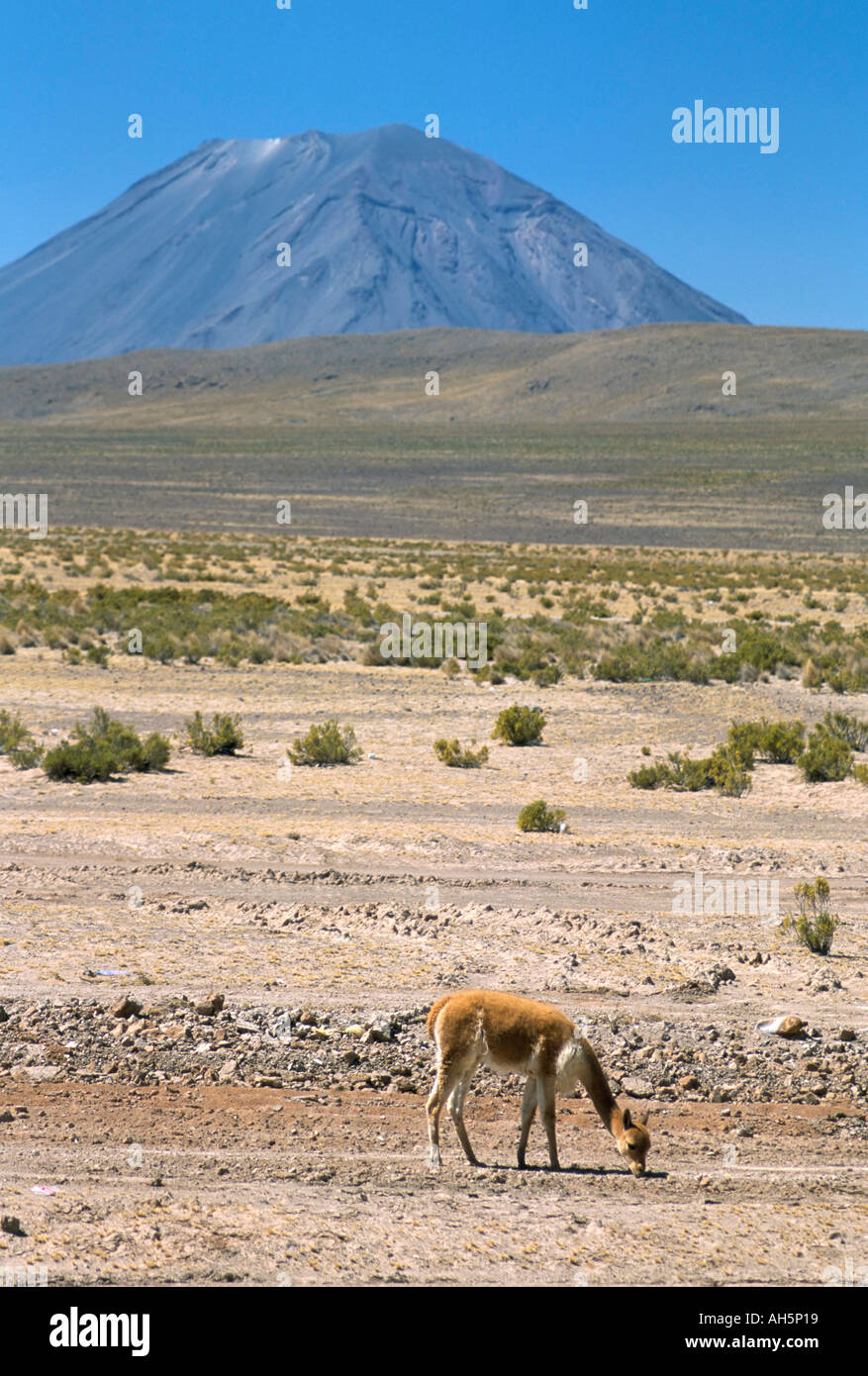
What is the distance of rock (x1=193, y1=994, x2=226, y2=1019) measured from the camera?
7125mm

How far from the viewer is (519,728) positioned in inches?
629

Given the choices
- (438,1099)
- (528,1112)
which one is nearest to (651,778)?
(528,1112)

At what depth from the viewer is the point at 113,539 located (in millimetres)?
52156

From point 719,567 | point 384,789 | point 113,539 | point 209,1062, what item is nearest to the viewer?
point 209,1062

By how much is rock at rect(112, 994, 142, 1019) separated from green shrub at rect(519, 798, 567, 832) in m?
5.24

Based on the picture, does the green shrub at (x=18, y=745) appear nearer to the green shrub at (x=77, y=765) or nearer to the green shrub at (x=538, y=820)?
the green shrub at (x=77, y=765)

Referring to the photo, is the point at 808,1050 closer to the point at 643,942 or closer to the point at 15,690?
the point at 643,942

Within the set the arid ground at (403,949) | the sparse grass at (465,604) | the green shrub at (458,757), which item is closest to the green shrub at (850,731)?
the arid ground at (403,949)

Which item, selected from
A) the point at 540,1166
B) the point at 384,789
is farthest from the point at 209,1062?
the point at 384,789

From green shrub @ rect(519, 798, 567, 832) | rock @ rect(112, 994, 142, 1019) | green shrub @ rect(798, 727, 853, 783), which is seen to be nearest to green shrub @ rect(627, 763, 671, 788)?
green shrub @ rect(798, 727, 853, 783)

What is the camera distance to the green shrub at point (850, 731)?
15.8 m

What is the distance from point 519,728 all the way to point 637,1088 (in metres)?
9.60

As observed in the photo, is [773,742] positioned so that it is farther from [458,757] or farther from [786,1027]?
[786,1027]
